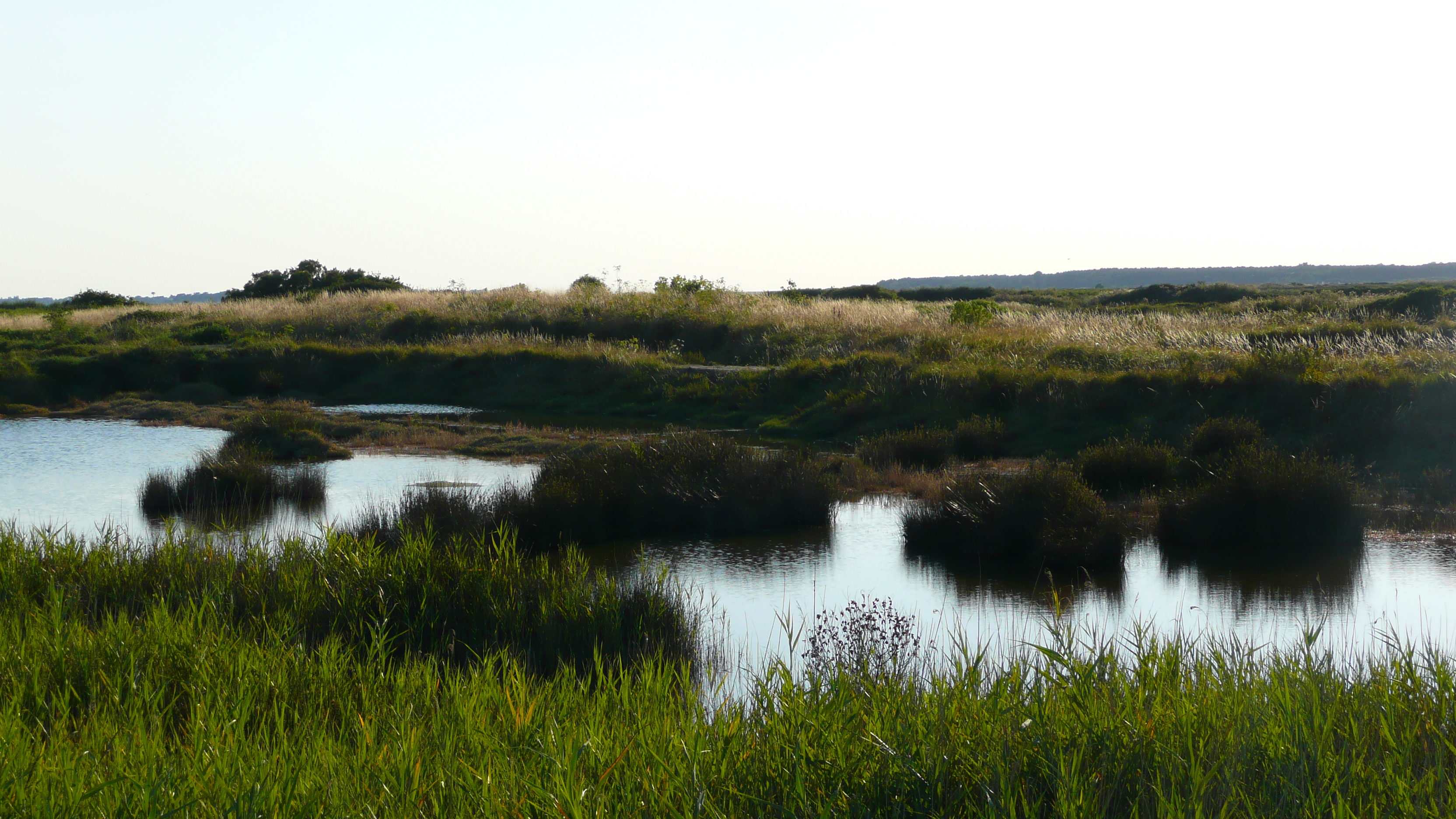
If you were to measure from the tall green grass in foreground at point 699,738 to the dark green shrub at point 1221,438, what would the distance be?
8984 millimetres

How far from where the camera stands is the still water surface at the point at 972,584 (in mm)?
7938

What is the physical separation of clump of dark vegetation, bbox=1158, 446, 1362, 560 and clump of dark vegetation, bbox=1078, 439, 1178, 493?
7.09 feet

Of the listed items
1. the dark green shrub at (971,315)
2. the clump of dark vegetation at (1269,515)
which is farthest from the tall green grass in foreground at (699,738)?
the dark green shrub at (971,315)

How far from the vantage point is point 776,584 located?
31.8ft

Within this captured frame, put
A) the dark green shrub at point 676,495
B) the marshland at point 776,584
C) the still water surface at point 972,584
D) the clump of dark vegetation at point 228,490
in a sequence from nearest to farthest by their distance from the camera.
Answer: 1. the marshland at point 776,584
2. the still water surface at point 972,584
3. the dark green shrub at point 676,495
4. the clump of dark vegetation at point 228,490

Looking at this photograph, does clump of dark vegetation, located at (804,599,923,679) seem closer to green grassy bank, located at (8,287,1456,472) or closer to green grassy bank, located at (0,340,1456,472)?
green grassy bank, located at (8,287,1456,472)

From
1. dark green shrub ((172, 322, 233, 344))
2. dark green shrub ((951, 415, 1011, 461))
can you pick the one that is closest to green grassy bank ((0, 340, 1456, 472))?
dark green shrub ((951, 415, 1011, 461))

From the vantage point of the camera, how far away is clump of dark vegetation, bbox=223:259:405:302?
210ft

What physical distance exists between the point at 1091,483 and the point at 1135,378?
494 centimetres

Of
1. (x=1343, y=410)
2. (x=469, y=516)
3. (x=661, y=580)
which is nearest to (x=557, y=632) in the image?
(x=661, y=580)

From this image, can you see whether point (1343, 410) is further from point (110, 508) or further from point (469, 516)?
point (110, 508)

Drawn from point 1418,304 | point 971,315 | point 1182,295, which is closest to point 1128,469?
point 971,315

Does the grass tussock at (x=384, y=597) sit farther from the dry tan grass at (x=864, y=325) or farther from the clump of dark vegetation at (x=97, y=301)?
the clump of dark vegetation at (x=97, y=301)

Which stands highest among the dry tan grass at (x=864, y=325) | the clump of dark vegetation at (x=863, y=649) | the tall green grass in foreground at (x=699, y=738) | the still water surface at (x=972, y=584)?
the dry tan grass at (x=864, y=325)
